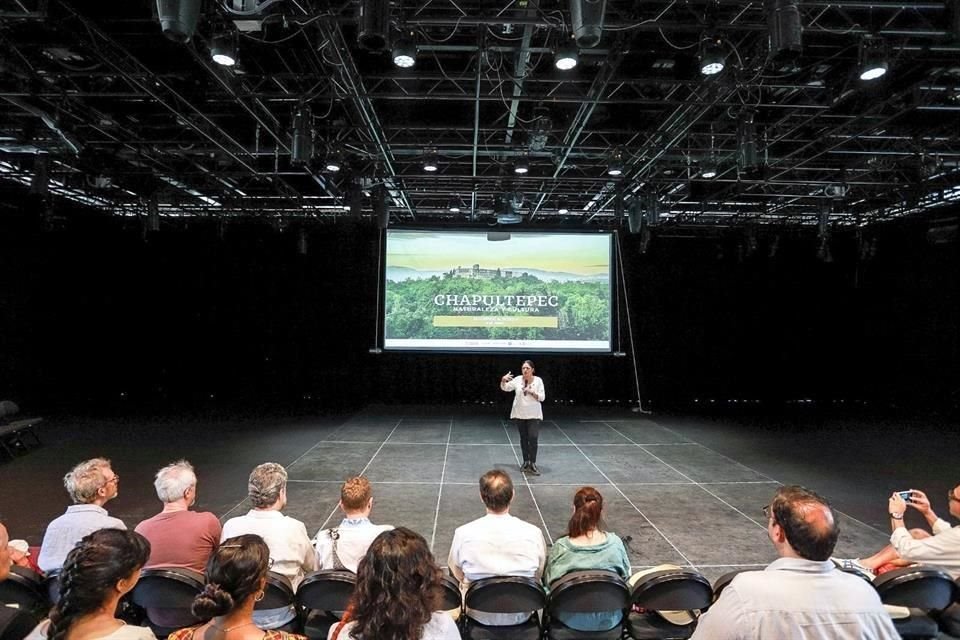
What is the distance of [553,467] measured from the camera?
782cm

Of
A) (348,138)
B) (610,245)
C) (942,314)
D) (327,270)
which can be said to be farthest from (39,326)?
(942,314)

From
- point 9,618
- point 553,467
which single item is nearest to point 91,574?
point 9,618

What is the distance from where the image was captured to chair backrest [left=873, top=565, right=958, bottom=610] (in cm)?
250

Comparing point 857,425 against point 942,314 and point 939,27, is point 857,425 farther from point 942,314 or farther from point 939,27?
point 939,27

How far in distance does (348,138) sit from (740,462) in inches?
344

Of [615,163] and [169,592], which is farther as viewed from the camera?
[615,163]

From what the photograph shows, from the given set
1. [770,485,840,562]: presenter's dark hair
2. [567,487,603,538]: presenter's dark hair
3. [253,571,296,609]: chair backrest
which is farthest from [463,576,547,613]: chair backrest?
[770,485,840,562]: presenter's dark hair

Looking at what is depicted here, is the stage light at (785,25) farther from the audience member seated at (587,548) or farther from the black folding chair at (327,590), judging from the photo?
the black folding chair at (327,590)

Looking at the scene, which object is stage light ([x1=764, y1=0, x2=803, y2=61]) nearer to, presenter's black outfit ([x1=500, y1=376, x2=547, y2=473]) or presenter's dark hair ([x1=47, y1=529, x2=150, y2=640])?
presenter's black outfit ([x1=500, y1=376, x2=547, y2=473])

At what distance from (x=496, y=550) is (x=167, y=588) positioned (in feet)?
5.25

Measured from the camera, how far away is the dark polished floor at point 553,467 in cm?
531

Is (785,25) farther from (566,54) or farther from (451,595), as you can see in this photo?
(451,595)

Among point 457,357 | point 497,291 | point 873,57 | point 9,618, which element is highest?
point 873,57

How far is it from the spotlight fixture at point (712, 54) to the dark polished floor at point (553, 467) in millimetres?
4663
